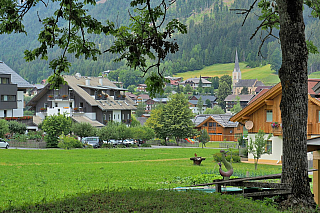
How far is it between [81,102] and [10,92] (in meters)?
15.4

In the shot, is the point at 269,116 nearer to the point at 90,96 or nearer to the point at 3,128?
the point at 3,128

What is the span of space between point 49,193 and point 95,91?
216 ft

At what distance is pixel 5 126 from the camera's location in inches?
2035

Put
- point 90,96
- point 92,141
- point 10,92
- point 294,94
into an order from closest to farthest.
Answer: point 294,94, point 92,141, point 10,92, point 90,96

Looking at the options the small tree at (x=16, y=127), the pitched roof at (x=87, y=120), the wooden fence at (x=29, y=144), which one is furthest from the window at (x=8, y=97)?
the wooden fence at (x=29, y=144)

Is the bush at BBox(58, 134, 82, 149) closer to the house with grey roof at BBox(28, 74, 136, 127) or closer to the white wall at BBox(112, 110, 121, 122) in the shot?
the house with grey roof at BBox(28, 74, 136, 127)

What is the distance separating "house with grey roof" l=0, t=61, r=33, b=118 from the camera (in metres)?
62.4

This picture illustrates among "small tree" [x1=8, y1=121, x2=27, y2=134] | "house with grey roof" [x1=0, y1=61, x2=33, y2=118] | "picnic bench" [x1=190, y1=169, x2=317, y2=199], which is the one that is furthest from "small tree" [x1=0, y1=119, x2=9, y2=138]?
"picnic bench" [x1=190, y1=169, x2=317, y2=199]

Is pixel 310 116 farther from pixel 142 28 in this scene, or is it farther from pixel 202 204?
pixel 202 204

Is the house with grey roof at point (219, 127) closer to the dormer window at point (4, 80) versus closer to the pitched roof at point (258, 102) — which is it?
the dormer window at point (4, 80)

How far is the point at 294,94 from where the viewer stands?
921 cm

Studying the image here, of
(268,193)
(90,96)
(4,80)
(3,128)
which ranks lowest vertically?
(268,193)

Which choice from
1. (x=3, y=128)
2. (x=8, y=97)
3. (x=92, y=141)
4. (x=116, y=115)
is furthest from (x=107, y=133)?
(x=116, y=115)

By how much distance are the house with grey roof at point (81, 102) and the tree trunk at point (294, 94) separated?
6336 cm
